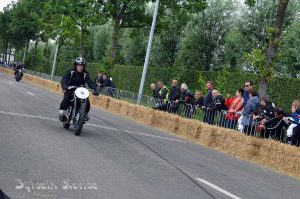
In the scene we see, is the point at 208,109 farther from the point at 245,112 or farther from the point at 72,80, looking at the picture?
the point at 72,80

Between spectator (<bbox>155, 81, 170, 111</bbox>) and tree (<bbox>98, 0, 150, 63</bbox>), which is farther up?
tree (<bbox>98, 0, 150, 63</bbox>)

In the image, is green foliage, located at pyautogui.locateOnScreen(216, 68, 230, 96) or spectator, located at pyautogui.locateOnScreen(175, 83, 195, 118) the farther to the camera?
green foliage, located at pyautogui.locateOnScreen(216, 68, 230, 96)

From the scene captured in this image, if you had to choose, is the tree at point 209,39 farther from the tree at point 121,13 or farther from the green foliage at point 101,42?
the green foliage at point 101,42

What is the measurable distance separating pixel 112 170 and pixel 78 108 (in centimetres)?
450

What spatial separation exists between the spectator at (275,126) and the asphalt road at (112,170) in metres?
2.48

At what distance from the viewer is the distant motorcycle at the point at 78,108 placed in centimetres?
1141

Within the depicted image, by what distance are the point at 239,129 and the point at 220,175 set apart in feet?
19.8

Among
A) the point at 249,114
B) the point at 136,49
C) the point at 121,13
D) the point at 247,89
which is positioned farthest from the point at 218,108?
the point at 136,49

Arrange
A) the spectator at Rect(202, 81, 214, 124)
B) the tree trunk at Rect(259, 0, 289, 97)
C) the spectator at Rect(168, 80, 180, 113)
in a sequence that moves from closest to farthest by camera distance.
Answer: the spectator at Rect(202, 81, 214, 124), the tree trunk at Rect(259, 0, 289, 97), the spectator at Rect(168, 80, 180, 113)

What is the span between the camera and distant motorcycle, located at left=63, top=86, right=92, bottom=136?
1141 cm

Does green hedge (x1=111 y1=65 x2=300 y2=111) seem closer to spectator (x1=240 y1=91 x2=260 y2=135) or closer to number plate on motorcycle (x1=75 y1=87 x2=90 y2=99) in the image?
spectator (x1=240 y1=91 x2=260 y2=135)

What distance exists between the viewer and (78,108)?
12.0 m

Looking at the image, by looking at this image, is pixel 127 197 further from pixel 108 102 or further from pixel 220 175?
pixel 108 102

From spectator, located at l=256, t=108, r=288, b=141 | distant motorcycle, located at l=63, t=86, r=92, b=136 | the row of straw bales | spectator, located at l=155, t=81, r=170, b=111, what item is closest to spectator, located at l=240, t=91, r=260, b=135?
spectator, located at l=256, t=108, r=288, b=141
